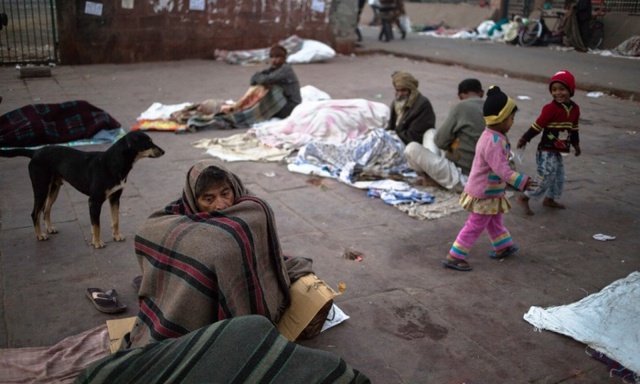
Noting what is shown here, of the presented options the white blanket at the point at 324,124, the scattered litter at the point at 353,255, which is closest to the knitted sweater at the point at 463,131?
the white blanket at the point at 324,124

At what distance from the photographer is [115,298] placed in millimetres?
3770

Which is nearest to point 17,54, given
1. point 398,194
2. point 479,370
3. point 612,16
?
point 398,194

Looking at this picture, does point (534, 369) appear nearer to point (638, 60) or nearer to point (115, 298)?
point (115, 298)

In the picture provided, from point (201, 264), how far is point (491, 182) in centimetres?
→ 226

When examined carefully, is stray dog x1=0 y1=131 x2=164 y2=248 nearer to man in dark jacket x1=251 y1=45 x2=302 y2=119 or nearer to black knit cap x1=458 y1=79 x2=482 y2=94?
black knit cap x1=458 y1=79 x2=482 y2=94

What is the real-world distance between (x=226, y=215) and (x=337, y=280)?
54.5 inches

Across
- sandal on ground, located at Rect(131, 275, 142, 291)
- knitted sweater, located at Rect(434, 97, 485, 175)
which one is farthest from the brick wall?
sandal on ground, located at Rect(131, 275, 142, 291)

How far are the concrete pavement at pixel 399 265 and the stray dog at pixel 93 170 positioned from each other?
0.98 ft

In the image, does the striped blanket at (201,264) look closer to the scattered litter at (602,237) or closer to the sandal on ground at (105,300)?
the sandal on ground at (105,300)

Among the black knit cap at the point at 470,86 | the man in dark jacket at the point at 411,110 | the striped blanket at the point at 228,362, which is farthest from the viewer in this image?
the man in dark jacket at the point at 411,110

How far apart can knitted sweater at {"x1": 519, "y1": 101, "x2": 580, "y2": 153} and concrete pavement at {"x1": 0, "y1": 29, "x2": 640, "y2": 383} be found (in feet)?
1.95

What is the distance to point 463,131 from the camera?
582cm

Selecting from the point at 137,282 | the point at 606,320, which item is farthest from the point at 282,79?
the point at 606,320

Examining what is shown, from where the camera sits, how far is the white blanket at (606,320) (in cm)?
333
